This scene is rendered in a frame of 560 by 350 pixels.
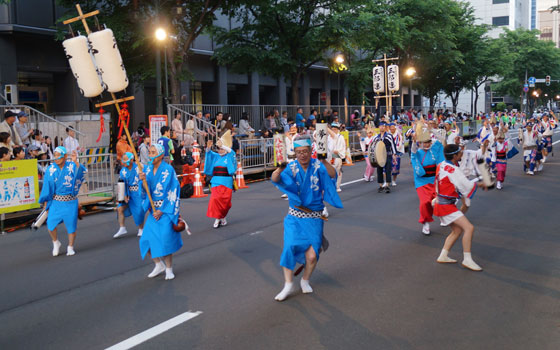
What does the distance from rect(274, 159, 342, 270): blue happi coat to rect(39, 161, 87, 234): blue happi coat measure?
14.0 feet

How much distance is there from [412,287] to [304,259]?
142cm

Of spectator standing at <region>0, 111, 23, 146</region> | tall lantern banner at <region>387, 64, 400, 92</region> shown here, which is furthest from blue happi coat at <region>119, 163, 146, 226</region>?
tall lantern banner at <region>387, 64, 400, 92</region>

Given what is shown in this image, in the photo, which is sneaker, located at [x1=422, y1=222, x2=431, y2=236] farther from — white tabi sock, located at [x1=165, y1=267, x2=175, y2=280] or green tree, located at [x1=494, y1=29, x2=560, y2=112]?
green tree, located at [x1=494, y1=29, x2=560, y2=112]

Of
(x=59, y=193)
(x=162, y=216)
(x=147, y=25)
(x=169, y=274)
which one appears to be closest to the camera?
(x=162, y=216)

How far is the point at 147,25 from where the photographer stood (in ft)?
63.2

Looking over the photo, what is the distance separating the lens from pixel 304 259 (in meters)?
6.12

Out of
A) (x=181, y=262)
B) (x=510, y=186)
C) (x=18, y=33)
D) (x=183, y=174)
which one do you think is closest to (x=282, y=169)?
(x=181, y=262)

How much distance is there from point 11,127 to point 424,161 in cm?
999

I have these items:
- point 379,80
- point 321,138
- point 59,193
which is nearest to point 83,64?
point 59,193

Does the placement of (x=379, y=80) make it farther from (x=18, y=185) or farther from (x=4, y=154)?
(x=4, y=154)

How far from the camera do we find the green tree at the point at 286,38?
23.4m

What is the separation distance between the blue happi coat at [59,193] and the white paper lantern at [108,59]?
2150 millimetres

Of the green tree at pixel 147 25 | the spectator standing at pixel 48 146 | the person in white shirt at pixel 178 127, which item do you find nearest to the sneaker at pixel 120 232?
the spectator standing at pixel 48 146

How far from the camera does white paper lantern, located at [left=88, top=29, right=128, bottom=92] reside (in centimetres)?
707
